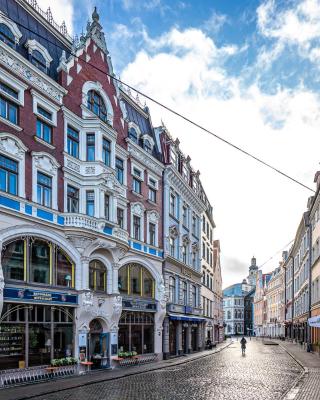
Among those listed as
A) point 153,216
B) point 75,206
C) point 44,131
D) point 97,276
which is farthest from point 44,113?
point 153,216

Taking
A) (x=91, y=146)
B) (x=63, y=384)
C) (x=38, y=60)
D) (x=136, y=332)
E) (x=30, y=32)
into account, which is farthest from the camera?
(x=136, y=332)

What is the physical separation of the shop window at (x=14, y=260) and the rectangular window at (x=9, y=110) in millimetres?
5543

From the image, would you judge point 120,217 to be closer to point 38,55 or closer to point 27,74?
point 38,55

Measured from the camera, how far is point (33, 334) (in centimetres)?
2322

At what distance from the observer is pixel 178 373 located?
27.2m

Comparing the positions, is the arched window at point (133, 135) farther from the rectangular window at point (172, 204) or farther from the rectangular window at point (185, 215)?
the rectangular window at point (185, 215)

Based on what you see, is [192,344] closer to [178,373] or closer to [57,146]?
[178,373]

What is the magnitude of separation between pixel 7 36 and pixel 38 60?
7.74 ft

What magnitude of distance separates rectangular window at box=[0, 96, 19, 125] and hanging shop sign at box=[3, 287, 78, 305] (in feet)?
24.8

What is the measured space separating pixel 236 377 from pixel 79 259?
9806 mm

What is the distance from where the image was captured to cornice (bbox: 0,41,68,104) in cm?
2256

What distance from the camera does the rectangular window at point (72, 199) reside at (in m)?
26.7

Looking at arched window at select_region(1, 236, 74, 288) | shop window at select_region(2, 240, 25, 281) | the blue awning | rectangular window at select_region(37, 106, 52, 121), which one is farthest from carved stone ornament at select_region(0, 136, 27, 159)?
the blue awning

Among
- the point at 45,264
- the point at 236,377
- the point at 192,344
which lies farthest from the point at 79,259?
Answer: the point at 192,344
